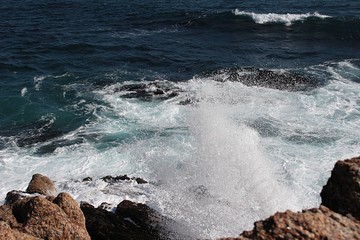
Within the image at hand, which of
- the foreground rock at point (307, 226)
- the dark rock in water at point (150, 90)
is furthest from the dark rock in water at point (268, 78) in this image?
the foreground rock at point (307, 226)

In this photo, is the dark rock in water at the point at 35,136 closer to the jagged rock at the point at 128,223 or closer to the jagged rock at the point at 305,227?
the jagged rock at the point at 128,223

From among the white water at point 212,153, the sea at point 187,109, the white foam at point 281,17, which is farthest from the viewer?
the white foam at point 281,17

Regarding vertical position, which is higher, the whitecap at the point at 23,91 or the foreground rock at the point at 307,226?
the foreground rock at the point at 307,226

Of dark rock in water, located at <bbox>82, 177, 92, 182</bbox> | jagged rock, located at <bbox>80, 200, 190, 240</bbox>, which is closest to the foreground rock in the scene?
jagged rock, located at <bbox>80, 200, 190, 240</bbox>

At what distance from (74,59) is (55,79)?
4495 millimetres

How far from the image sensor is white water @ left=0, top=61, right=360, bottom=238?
1786cm

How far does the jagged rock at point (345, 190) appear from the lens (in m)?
7.47

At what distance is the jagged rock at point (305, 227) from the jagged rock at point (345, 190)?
105cm

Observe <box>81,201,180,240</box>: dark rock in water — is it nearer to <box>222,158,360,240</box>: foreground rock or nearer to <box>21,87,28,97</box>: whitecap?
<box>222,158,360,240</box>: foreground rock

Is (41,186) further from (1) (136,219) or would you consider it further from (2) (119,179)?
(1) (136,219)

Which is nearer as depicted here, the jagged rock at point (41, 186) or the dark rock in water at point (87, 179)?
the jagged rock at point (41, 186)

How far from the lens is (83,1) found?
57.0 meters

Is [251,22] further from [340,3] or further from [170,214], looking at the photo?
[170,214]

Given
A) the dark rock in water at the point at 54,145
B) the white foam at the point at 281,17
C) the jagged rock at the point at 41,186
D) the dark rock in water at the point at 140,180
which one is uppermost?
the white foam at the point at 281,17
